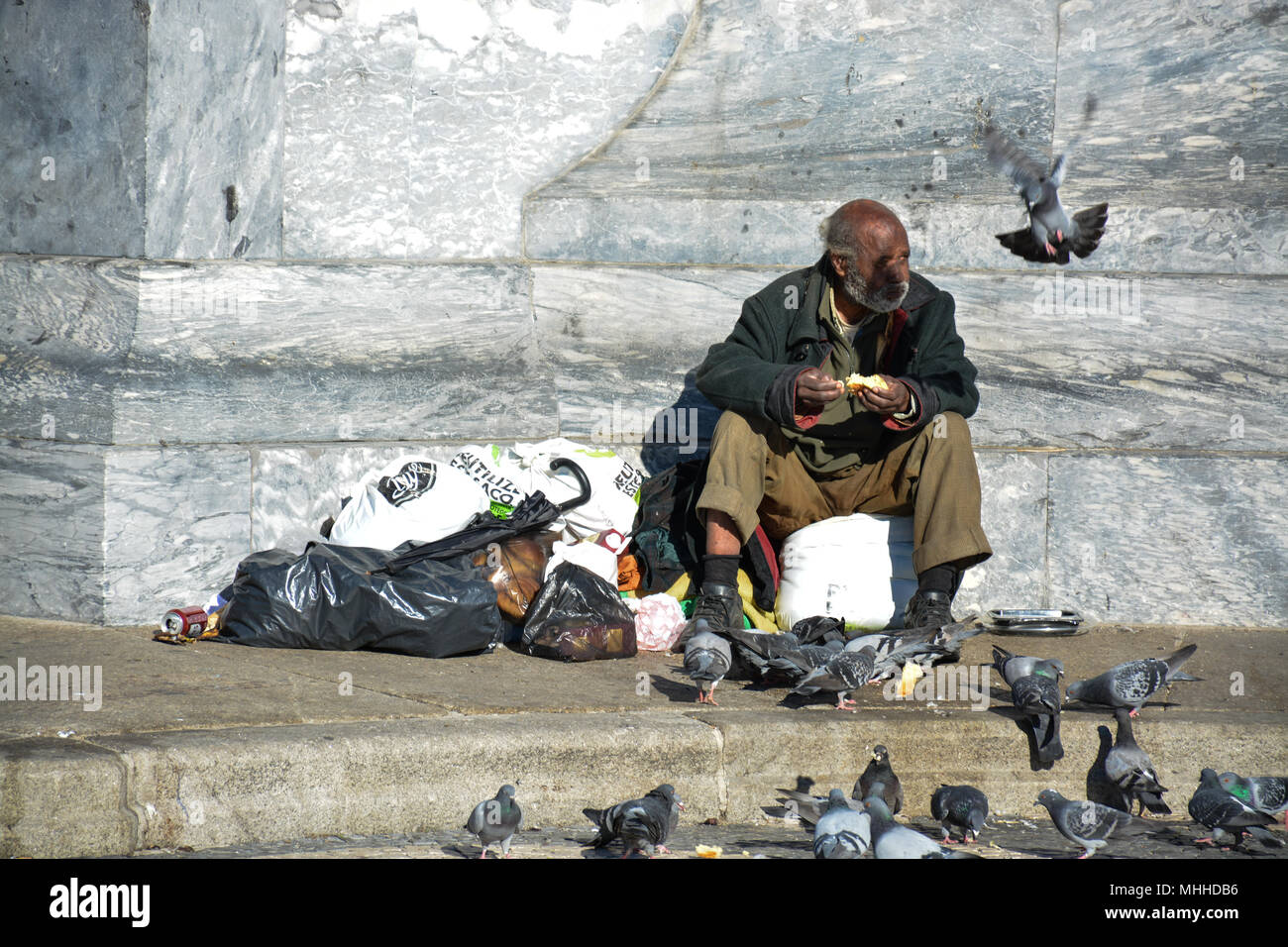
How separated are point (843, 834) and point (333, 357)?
9.95 ft

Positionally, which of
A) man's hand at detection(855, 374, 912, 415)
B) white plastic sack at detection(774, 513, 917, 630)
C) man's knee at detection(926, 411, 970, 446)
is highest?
man's hand at detection(855, 374, 912, 415)

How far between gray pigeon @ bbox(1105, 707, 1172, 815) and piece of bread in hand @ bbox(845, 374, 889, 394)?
1420mm

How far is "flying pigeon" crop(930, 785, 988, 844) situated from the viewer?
362 cm

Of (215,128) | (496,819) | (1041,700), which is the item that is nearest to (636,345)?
(215,128)

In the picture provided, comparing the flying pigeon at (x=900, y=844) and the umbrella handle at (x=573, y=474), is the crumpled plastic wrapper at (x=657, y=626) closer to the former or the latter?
the umbrella handle at (x=573, y=474)

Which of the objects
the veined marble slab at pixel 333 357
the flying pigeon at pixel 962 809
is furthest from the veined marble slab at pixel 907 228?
the flying pigeon at pixel 962 809

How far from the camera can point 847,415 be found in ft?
16.5

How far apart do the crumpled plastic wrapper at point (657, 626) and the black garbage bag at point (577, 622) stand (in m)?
0.12

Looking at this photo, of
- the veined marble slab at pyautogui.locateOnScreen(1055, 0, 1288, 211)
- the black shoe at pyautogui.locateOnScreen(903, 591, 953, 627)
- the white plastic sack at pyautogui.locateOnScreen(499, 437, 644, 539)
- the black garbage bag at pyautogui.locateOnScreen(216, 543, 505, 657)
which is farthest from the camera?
the veined marble slab at pyautogui.locateOnScreen(1055, 0, 1288, 211)

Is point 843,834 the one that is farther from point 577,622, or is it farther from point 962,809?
point 577,622

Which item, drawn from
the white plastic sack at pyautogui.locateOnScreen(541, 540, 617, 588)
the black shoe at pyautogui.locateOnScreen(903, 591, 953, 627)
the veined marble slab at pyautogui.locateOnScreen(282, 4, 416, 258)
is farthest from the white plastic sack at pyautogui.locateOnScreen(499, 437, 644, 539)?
the black shoe at pyautogui.locateOnScreen(903, 591, 953, 627)

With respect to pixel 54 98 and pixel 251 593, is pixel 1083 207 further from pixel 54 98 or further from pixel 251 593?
pixel 54 98

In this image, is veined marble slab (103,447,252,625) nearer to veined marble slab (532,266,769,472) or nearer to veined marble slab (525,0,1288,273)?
veined marble slab (532,266,769,472)

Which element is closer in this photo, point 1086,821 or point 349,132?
point 1086,821
